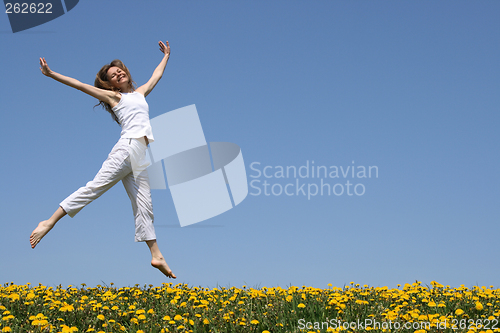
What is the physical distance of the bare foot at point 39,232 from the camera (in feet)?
19.2

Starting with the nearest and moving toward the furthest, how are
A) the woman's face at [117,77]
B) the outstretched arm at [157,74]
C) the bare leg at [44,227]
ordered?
the bare leg at [44,227]
the woman's face at [117,77]
the outstretched arm at [157,74]

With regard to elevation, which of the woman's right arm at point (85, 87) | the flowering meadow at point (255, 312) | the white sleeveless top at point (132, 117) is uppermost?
the woman's right arm at point (85, 87)

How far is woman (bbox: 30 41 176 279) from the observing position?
587 centimetres

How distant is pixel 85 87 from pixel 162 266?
2658 mm

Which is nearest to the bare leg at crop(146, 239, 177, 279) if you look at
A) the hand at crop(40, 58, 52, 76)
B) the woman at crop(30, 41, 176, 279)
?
the woman at crop(30, 41, 176, 279)

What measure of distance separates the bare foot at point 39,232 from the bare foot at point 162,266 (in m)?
1.46

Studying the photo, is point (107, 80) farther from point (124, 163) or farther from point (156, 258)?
point (156, 258)

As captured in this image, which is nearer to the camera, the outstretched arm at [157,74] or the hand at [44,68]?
the hand at [44,68]

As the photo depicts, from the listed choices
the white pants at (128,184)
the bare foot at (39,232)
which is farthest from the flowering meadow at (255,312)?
the white pants at (128,184)

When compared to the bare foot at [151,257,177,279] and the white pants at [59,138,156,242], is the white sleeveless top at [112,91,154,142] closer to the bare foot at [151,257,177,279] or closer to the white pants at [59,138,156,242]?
the white pants at [59,138,156,242]

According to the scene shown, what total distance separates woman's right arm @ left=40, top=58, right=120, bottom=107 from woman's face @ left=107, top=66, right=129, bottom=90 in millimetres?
301

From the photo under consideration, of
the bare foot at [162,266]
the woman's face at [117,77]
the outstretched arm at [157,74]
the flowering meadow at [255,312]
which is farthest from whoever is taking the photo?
the outstretched arm at [157,74]

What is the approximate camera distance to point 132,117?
6.07 metres

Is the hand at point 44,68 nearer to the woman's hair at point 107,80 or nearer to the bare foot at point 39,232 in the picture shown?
the woman's hair at point 107,80
